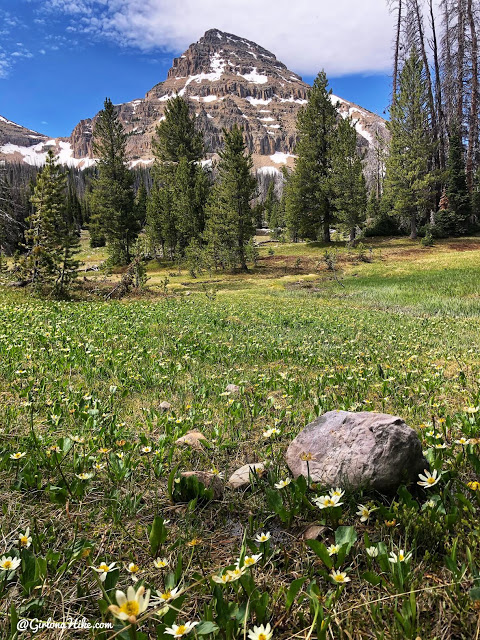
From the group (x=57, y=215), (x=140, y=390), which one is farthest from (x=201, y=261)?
(x=140, y=390)

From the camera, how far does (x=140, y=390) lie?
4176 millimetres

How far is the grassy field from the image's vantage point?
4.35ft

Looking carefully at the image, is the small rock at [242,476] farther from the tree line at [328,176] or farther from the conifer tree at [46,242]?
the tree line at [328,176]

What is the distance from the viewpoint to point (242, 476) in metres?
2.34

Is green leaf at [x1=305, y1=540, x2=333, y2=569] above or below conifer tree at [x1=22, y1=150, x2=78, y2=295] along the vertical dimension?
below

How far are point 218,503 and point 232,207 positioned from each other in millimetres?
32663

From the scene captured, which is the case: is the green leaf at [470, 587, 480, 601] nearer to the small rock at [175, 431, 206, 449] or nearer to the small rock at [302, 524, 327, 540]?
the small rock at [302, 524, 327, 540]

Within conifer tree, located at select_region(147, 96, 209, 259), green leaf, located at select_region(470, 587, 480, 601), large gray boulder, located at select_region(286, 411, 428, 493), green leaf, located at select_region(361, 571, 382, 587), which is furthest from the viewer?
conifer tree, located at select_region(147, 96, 209, 259)

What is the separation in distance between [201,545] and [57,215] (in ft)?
65.0

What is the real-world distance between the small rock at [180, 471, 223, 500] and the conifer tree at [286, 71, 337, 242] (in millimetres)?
40462

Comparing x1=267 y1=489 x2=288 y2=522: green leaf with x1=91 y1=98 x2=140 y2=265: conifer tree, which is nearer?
x1=267 y1=489 x2=288 y2=522: green leaf

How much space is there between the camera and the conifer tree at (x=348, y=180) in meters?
35.7

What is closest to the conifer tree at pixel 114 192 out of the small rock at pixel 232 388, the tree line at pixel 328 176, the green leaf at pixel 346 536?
the tree line at pixel 328 176

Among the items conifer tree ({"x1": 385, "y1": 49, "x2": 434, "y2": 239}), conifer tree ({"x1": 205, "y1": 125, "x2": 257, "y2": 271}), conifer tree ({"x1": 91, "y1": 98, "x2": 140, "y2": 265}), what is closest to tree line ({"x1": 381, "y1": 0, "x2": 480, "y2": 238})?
conifer tree ({"x1": 385, "y1": 49, "x2": 434, "y2": 239})
